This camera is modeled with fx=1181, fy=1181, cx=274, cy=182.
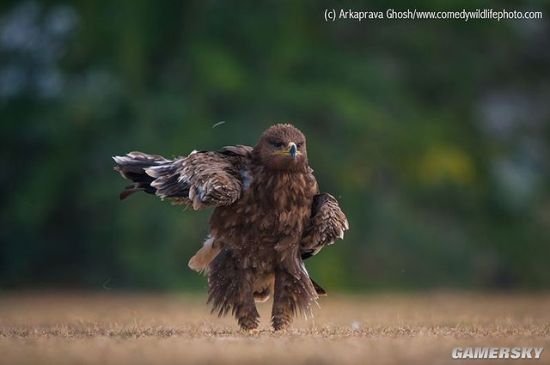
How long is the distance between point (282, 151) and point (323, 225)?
0.58 m

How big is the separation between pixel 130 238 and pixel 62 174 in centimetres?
191

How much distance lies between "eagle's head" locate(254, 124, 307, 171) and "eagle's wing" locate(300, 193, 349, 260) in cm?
30

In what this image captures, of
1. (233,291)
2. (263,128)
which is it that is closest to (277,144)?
(233,291)

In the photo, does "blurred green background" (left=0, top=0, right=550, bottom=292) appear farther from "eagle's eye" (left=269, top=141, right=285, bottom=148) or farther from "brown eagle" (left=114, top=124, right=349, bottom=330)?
"eagle's eye" (left=269, top=141, right=285, bottom=148)

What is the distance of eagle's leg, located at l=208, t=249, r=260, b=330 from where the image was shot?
823cm

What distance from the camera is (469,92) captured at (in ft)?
70.3

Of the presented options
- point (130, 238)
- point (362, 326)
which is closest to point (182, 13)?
point (130, 238)

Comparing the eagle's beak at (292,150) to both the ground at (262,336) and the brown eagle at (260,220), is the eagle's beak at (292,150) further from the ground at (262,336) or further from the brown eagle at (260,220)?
the ground at (262,336)

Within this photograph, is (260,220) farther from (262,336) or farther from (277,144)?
(262,336)

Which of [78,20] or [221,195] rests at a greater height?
[78,20]

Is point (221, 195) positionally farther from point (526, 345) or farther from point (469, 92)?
point (469, 92)

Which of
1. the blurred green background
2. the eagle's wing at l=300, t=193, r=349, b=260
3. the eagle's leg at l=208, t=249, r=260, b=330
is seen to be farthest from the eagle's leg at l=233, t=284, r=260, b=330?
the blurred green background

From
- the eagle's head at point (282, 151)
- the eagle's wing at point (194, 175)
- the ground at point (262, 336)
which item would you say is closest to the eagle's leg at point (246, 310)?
the ground at point (262, 336)

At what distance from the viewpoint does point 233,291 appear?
8.25 meters
